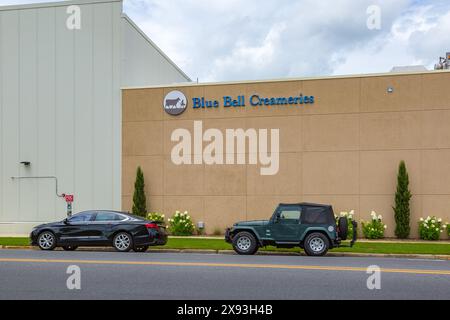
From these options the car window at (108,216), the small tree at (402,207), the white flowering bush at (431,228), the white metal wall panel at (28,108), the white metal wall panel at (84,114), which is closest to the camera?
the car window at (108,216)

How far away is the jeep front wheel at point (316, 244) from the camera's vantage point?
17.8m

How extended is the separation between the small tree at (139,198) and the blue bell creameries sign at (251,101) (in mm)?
4289

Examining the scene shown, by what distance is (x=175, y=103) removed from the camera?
28281mm

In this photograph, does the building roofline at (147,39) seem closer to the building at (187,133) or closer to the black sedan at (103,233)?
the building at (187,133)

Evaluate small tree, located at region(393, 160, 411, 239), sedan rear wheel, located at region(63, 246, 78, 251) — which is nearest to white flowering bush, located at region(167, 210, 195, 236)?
sedan rear wheel, located at region(63, 246, 78, 251)

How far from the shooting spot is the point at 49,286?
11039 millimetres

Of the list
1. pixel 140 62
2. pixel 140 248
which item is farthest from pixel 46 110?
pixel 140 248

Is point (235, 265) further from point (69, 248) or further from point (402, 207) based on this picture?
point (402, 207)

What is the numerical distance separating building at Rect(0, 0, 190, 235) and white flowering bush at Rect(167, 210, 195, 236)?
3087 mm

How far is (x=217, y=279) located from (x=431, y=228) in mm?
15694

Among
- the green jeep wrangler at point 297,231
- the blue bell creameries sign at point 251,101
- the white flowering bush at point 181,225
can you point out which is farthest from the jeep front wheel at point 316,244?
the white flowering bush at point 181,225

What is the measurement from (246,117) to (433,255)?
11.8 m
